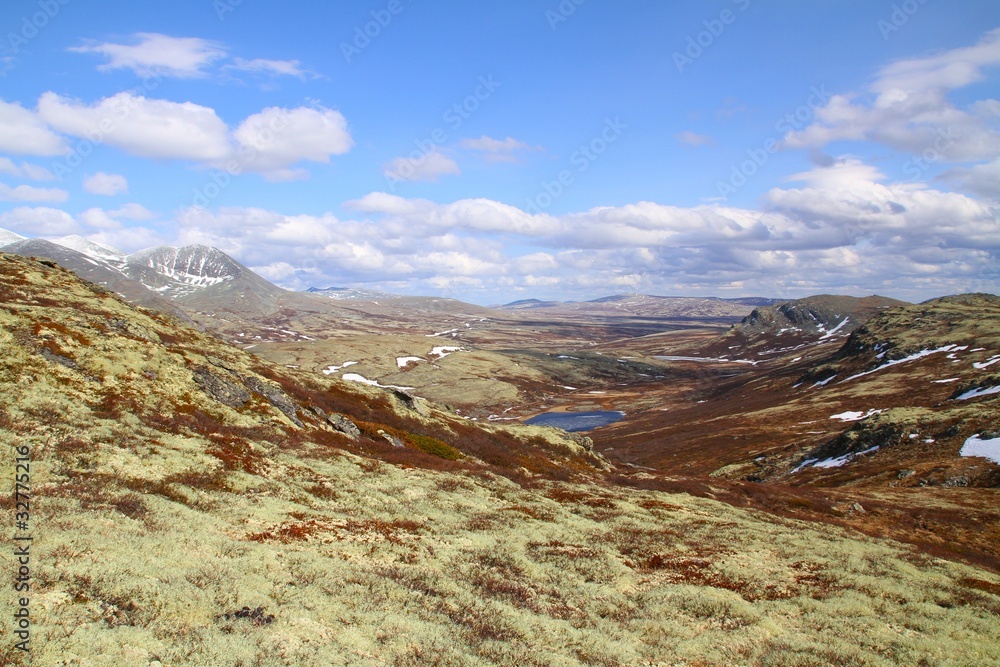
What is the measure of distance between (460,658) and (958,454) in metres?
78.2

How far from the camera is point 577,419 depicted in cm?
18338

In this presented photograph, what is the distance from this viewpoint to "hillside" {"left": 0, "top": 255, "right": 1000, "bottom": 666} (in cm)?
1355

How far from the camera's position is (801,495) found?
5356 centimetres

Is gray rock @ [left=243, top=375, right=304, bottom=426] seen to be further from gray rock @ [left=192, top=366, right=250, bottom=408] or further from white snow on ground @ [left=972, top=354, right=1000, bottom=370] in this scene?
white snow on ground @ [left=972, top=354, right=1000, bottom=370]

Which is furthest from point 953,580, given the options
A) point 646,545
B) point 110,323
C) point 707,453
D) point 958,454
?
point 707,453

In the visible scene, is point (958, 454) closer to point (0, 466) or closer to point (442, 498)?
point (442, 498)

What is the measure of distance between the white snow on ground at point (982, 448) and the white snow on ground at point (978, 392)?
24687 mm

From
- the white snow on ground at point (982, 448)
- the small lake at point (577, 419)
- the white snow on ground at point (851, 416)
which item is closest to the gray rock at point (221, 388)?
the white snow on ground at point (982, 448)

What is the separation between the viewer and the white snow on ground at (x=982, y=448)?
6251 cm

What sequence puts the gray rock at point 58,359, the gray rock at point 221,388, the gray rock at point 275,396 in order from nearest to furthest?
the gray rock at point 58,359 → the gray rock at point 221,388 → the gray rock at point 275,396

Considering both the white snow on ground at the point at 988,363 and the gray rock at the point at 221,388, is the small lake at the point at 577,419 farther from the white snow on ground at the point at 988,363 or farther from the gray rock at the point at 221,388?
the gray rock at the point at 221,388

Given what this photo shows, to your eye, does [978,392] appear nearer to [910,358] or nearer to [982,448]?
[982,448]

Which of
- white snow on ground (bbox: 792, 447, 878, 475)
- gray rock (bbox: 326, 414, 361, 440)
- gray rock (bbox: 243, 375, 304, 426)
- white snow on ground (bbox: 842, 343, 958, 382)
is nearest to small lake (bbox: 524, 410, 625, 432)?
white snow on ground (bbox: 842, 343, 958, 382)

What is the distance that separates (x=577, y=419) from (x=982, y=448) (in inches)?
4871
